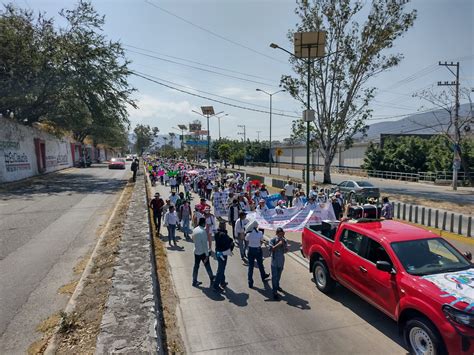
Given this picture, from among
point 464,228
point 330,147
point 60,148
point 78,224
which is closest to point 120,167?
point 60,148

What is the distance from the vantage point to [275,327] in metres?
6.41

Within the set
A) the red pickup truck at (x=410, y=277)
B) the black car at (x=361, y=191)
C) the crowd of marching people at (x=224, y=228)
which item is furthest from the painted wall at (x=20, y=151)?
the red pickup truck at (x=410, y=277)

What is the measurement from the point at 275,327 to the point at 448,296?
2.92 m

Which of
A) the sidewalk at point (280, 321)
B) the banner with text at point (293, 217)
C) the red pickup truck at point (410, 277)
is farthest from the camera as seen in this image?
the banner with text at point (293, 217)

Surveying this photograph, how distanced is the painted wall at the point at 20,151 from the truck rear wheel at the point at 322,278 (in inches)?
1088

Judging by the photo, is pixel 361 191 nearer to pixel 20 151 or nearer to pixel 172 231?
pixel 172 231

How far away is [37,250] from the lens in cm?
1091

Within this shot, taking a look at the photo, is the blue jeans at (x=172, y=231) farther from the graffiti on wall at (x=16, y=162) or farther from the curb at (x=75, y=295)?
the graffiti on wall at (x=16, y=162)

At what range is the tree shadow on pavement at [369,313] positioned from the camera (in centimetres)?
613

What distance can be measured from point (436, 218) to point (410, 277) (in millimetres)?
10460

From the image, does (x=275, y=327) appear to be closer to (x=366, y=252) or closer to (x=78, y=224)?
(x=366, y=252)

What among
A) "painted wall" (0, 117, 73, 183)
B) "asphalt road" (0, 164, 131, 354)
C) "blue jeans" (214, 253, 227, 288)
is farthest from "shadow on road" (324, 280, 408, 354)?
"painted wall" (0, 117, 73, 183)

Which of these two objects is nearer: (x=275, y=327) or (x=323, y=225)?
(x=275, y=327)

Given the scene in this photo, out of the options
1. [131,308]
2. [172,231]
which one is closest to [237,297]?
[131,308]
